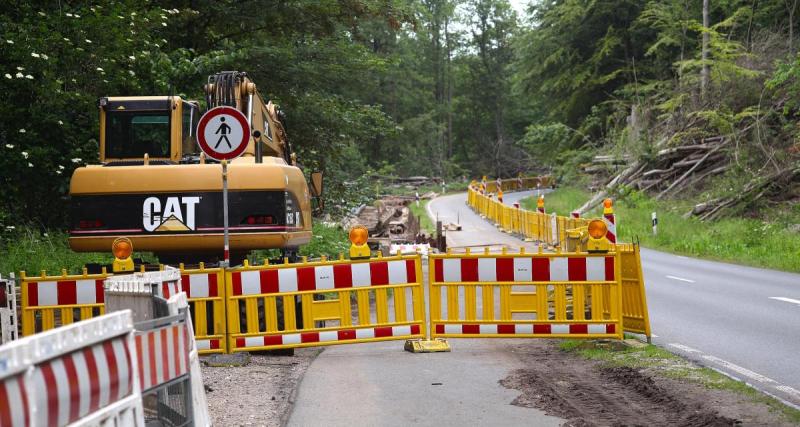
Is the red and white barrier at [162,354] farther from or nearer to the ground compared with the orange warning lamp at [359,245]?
nearer to the ground

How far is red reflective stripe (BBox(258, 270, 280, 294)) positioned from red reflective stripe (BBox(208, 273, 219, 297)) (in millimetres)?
493

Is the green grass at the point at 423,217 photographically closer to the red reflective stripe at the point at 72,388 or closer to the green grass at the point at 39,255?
the green grass at the point at 39,255

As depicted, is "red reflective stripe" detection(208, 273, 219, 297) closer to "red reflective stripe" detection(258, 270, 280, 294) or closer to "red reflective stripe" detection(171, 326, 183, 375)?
"red reflective stripe" detection(258, 270, 280, 294)

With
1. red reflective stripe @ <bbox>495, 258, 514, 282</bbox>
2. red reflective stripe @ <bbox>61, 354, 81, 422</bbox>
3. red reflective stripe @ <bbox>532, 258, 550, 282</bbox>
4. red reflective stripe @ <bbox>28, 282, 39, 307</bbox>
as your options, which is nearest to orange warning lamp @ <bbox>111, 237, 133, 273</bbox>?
red reflective stripe @ <bbox>28, 282, 39, 307</bbox>

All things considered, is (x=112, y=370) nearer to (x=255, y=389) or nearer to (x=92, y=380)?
(x=92, y=380)

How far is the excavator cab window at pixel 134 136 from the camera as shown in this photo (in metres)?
12.6

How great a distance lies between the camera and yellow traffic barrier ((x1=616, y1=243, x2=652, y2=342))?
10.5 meters

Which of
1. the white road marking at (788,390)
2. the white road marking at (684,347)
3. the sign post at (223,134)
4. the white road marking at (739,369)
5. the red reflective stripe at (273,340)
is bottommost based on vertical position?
the white road marking at (788,390)

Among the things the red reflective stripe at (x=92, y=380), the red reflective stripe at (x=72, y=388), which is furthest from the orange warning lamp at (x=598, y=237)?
the red reflective stripe at (x=72, y=388)

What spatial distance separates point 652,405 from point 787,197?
24021 millimetres

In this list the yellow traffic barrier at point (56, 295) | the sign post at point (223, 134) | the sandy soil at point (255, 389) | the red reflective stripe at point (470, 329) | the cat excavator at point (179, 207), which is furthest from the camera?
the cat excavator at point (179, 207)

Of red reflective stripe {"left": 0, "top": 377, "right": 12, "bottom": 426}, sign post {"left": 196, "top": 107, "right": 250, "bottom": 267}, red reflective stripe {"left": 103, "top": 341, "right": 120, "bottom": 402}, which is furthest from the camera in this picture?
sign post {"left": 196, "top": 107, "right": 250, "bottom": 267}

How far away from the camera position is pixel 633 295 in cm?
1072

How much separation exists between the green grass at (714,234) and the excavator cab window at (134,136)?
37.7 feet
